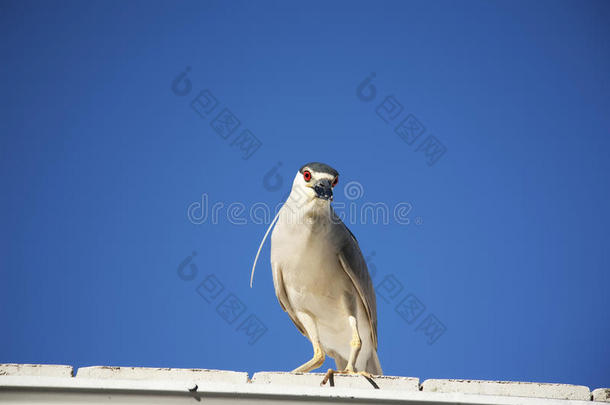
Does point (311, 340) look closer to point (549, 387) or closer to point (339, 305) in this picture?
point (339, 305)

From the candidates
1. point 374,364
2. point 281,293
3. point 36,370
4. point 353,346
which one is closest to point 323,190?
point 281,293

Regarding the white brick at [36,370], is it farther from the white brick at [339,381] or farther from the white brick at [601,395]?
the white brick at [601,395]

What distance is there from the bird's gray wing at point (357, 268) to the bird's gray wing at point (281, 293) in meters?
0.54

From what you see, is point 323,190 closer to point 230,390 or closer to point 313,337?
point 313,337

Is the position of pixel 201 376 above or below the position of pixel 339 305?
below

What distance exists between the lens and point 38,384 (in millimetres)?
3359

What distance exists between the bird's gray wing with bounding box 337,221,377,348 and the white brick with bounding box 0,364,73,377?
8.22 ft

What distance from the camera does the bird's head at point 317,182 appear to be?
5391mm

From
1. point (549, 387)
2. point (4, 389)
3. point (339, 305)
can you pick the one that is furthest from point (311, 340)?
point (4, 389)

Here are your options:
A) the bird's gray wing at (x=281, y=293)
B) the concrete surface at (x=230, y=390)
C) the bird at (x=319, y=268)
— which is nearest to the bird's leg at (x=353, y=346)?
the bird at (x=319, y=268)

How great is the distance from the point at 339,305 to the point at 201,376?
84.9 inches

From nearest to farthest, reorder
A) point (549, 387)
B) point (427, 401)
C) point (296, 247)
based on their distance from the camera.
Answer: point (427, 401) < point (549, 387) < point (296, 247)

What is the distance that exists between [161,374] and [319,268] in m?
2.09

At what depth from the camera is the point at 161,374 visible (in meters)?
3.66
